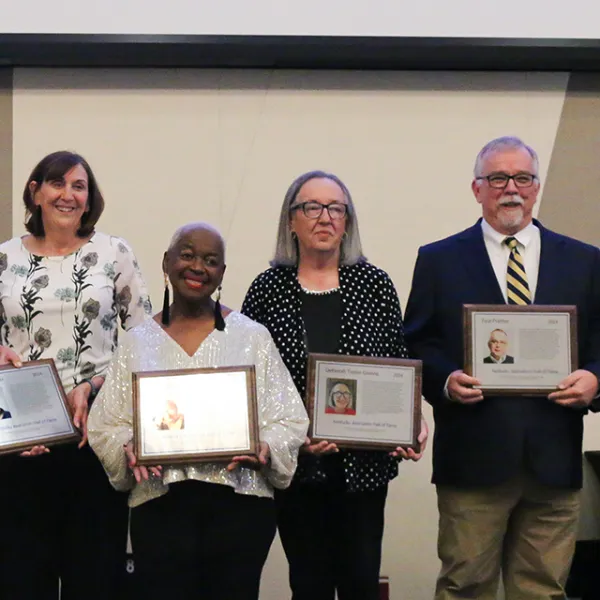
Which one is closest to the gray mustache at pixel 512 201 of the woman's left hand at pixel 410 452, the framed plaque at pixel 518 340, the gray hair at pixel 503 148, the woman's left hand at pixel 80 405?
the gray hair at pixel 503 148

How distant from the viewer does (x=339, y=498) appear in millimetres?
2791

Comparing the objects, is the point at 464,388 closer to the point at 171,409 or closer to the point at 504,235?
the point at 504,235

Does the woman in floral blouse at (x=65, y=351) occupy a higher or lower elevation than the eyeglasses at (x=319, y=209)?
lower

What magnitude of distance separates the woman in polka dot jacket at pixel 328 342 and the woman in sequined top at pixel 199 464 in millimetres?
214

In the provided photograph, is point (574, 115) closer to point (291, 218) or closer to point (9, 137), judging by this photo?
point (291, 218)

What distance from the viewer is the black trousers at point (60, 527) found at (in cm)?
266

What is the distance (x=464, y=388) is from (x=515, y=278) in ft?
1.29

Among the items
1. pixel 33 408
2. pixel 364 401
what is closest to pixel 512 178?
pixel 364 401

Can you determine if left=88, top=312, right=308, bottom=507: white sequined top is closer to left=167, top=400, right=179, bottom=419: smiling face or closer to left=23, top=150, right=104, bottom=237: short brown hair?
left=167, top=400, right=179, bottom=419: smiling face

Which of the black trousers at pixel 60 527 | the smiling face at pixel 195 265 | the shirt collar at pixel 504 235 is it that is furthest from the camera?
the shirt collar at pixel 504 235

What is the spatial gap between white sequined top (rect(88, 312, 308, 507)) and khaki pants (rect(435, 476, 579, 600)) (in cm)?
66

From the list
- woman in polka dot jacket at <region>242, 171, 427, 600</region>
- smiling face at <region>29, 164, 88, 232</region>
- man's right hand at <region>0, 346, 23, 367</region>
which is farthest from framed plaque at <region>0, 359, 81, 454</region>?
woman in polka dot jacket at <region>242, 171, 427, 600</region>

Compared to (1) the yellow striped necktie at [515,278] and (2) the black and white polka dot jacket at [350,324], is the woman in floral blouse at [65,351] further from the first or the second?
(1) the yellow striped necktie at [515,278]

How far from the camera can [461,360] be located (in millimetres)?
2949
